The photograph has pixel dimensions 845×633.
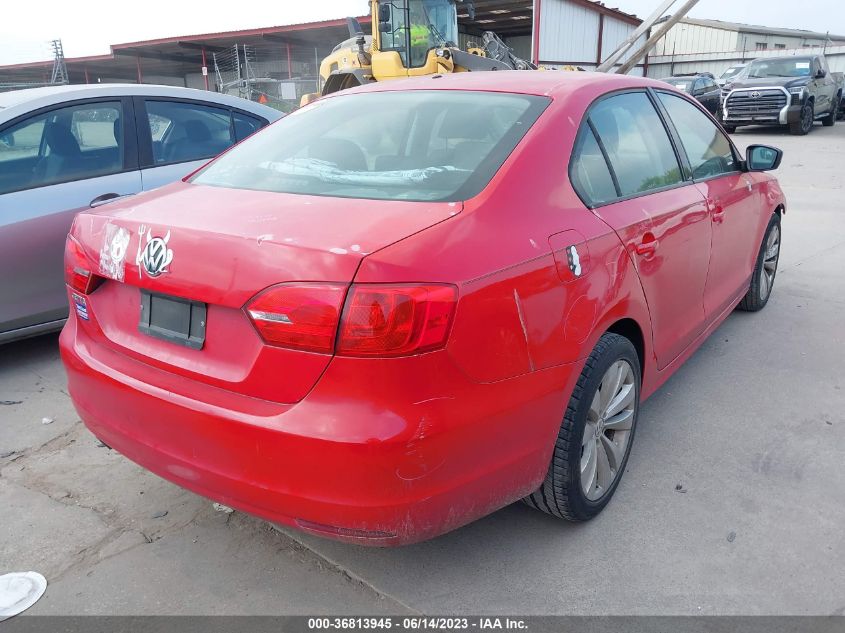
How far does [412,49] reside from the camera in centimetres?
1513

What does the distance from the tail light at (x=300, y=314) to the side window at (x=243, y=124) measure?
3706mm

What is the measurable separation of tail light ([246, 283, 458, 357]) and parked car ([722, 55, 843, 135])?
60.0ft

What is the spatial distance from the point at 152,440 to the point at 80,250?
0.73 m

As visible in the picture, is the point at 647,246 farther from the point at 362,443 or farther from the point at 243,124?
the point at 243,124

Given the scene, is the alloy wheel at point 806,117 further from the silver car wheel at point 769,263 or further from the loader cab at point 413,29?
the silver car wheel at point 769,263

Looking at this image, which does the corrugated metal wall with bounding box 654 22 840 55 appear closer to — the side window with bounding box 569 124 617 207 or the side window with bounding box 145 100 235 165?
the side window with bounding box 145 100 235 165

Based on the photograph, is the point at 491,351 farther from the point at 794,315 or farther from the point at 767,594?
the point at 794,315

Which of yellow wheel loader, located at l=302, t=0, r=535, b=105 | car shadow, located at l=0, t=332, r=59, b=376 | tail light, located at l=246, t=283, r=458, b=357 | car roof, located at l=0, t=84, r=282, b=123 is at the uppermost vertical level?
yellow wheel loader, located at l=302, t=0, r=535, b=105

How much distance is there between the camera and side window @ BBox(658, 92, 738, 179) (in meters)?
3.50

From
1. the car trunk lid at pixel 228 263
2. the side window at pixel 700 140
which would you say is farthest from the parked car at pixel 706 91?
the car trunk lid at pixel 228 263

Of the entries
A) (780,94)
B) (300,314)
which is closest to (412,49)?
(780,94)

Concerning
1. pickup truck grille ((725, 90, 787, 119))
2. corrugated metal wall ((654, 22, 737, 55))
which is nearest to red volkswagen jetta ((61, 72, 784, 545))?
pickup truck grille ((725, 90, 787, 119))

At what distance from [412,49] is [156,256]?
14233 millimetres

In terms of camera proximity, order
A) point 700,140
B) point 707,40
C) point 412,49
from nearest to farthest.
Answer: point 700,140 < point 412,49 < point 707,40
